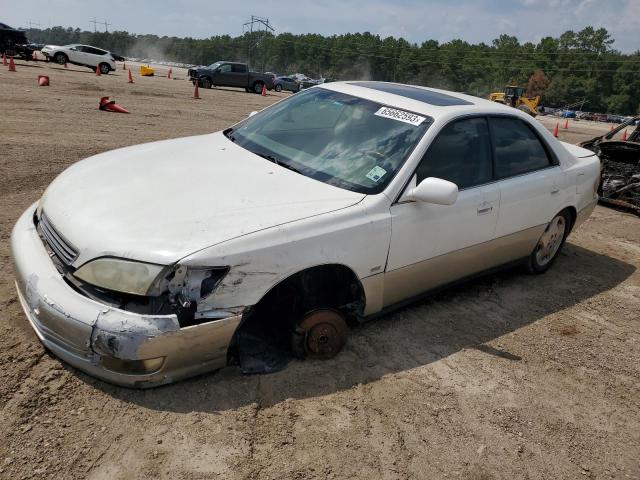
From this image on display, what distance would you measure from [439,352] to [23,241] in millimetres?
2654

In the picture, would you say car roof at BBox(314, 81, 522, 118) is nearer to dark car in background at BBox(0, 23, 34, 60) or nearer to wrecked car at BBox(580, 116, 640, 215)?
wrecked car at BBox(580, 116, 640, 215)

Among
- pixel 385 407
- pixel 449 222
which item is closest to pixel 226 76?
pixel 449 222

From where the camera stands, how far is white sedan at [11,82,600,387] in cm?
252

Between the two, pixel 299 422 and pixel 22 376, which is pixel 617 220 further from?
pixel 22 376

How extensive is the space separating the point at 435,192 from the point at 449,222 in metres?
0.49

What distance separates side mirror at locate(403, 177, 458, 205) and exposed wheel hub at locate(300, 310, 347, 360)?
878mm

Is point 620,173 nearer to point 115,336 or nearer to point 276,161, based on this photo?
point 276,161

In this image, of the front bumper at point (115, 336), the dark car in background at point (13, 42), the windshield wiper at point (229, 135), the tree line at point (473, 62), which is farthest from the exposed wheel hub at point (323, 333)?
the tree line at point (473, 62)

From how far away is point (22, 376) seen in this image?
107 inches

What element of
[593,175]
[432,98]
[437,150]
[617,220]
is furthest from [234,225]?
[617,220]

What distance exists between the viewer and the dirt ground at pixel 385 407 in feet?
7.88

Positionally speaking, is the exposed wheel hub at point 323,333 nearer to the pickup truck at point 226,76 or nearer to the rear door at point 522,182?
the rear door at point 522,182

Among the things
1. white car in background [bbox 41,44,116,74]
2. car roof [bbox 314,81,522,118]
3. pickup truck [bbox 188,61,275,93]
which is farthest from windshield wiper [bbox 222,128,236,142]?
Result: white car in background [bbox 41,44,116,74]

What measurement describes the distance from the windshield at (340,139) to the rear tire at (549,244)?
6.32 ft
